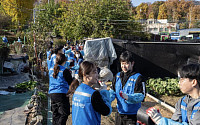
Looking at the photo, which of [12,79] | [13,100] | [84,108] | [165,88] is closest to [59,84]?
[84,108]

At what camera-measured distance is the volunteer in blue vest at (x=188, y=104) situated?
5.95 feet

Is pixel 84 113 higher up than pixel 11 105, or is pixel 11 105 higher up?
pixel 84 113

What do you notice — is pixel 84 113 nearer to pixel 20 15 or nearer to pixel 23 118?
pixel 23 118

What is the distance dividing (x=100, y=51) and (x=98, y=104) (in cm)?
797

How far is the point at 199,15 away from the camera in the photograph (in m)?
65.6

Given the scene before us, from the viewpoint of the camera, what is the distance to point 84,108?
2.26 m

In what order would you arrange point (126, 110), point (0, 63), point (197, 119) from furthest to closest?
point (0, 63), point (126, 110), point (197, 119)

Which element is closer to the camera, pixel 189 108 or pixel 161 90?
pixel 189 108

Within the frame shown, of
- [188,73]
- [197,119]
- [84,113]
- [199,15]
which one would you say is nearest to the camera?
[197,119]

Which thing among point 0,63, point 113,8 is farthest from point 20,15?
point 0,63

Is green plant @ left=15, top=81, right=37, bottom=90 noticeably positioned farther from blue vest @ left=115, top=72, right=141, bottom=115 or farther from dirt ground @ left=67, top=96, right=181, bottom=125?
blue vest @ left=115, top=72, right=141, bottom=115

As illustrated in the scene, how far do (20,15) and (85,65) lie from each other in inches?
1839

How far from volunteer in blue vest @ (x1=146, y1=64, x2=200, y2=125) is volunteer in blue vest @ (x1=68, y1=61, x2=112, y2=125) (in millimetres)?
573

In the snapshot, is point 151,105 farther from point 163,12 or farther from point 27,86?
point 163,12
